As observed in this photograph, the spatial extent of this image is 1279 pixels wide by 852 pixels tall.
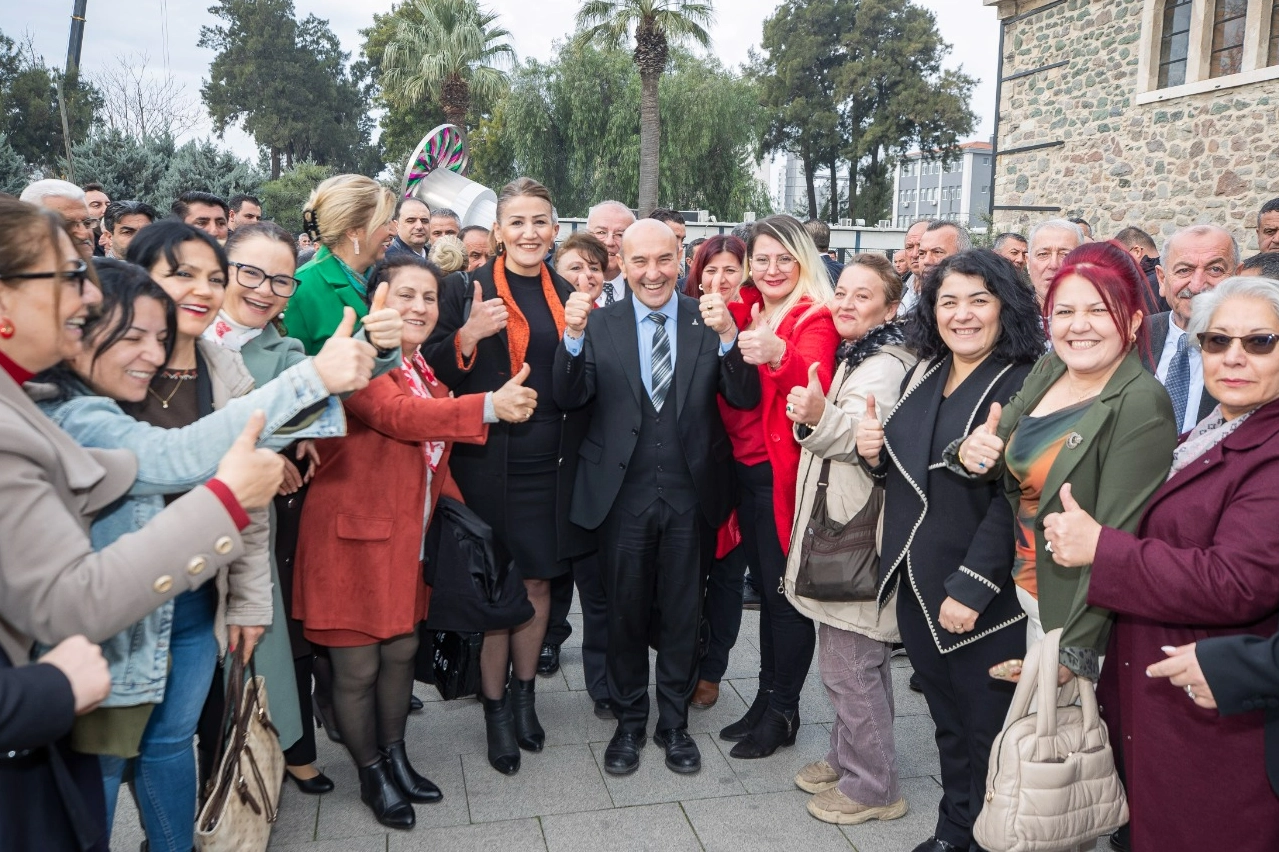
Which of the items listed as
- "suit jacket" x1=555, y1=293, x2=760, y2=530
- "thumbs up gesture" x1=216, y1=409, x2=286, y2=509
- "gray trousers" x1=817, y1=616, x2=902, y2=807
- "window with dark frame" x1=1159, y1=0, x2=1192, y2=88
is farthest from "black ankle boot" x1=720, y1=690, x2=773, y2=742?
"window with dark frame" x1=1159, y1=0, x2=1192, y2=88

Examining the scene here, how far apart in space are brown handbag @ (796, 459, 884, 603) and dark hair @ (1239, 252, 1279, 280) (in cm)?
206

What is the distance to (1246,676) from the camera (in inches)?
74.0

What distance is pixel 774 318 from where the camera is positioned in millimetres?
3770

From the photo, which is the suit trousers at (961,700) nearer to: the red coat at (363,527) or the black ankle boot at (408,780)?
the red coat at (363,527)

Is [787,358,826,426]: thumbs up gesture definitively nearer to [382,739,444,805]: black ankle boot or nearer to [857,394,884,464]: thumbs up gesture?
[857,394,884,464]: thumbs up gesture

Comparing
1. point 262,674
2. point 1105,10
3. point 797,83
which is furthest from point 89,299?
point 797,83

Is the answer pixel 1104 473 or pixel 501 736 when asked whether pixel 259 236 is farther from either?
pixel 1104 473

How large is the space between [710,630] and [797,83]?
42749 millimetres

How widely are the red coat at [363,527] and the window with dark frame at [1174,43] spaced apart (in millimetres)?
12866

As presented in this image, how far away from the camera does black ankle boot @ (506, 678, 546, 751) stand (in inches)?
151

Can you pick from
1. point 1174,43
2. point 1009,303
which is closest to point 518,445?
point 1009,303

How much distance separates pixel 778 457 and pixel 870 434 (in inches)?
23.6

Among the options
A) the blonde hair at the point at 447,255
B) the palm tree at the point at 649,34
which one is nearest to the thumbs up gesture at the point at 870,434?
the blonde hair at the point at 447,255

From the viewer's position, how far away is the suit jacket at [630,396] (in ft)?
11.6
